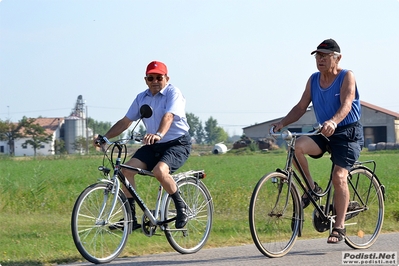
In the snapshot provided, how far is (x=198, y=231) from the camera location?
766 cm

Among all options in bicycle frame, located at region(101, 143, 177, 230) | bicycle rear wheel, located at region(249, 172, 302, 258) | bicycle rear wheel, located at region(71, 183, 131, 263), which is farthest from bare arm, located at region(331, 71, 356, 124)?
bicycle rear wheel, located at region(71, 183, 131, 263)

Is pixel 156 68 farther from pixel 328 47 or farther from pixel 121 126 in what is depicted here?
pixel 328 47

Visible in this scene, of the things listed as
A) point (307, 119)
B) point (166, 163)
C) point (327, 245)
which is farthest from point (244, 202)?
point (307, 119)

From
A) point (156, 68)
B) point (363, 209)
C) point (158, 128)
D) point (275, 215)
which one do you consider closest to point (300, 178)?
point (275, 215)

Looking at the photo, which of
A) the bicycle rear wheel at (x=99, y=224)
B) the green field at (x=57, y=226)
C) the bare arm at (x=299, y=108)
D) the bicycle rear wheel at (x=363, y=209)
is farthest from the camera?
the bicycle rear wheel at (x=363, y=209)

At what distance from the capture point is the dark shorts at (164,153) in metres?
7.25

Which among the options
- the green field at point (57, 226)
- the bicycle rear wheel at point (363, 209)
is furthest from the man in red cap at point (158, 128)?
the bicycle rear wheel at point (363, 209)

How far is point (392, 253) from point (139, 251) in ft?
8.36

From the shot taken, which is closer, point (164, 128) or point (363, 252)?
point (164, 128)

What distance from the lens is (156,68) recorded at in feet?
23.5

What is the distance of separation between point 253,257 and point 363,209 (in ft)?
5.33

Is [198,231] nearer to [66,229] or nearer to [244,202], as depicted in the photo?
[66,229]

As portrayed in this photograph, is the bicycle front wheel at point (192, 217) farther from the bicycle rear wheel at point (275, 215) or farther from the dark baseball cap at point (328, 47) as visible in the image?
the dark baseball cap at point (328, 47)

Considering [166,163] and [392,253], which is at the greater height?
[166,163]
